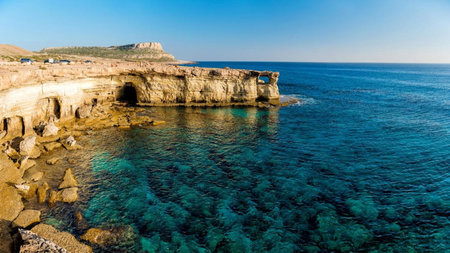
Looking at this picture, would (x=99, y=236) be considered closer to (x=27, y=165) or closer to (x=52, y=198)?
(x=52, y=198)

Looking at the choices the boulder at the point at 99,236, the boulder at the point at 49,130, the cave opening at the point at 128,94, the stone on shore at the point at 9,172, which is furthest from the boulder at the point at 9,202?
the cave opening at the point at 128,94

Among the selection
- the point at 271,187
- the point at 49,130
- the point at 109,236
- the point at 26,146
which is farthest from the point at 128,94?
the point at 109,236

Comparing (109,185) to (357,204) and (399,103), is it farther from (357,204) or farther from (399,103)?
(399,103)

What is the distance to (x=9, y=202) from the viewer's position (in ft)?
45.4

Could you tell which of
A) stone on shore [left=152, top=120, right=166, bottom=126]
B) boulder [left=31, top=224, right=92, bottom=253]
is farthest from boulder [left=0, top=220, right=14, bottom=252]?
stone on shore [left=152, top=120, right=166, bottom=126]

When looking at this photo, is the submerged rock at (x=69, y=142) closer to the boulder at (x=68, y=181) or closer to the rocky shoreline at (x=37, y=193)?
the rocky shoreline at (x=37, y=193)

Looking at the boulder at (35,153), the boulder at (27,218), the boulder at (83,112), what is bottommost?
the boulder at (27,218)

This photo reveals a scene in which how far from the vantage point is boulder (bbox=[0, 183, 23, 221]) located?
13.0m

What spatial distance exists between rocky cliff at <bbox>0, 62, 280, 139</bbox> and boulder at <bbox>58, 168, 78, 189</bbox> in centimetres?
985

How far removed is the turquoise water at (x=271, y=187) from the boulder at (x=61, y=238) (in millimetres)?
1522

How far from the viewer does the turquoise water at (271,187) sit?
12.6m

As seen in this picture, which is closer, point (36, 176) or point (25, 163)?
point (36, 176)

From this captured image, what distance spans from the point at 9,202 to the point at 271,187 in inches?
638

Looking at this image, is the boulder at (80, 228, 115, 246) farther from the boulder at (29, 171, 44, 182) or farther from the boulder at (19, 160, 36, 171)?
the boulder at (19, 160, 36, 171)
